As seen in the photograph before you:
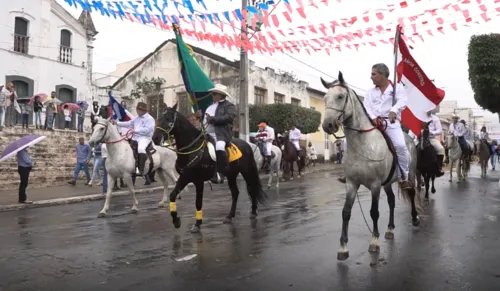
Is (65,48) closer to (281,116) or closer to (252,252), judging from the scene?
(281,116)

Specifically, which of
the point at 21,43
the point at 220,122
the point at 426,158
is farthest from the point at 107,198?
the point at 21,43

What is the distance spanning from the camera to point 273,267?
5.30m

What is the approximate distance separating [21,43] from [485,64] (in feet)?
79.6

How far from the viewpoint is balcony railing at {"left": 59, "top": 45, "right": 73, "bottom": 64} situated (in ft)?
92.0

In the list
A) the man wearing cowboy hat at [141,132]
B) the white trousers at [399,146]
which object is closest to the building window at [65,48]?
the man wearing cowboy hat at [141,132]

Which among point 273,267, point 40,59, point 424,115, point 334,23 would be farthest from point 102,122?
point 40,59

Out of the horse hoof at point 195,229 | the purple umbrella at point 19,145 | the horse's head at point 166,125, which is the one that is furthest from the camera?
the purple umbrella at point 19,145

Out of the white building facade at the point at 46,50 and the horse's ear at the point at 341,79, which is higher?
the white building facade at the point at 46,50

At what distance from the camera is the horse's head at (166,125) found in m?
7.33

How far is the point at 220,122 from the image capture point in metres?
7.94

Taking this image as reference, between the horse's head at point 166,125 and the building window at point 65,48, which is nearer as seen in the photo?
the horse's head at point 166,125

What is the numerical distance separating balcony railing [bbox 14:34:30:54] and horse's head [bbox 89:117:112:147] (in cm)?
1928

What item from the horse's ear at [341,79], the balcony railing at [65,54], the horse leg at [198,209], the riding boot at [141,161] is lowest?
the horse leg at [198,209]

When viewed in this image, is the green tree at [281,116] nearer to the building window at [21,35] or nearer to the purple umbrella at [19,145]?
the building window at [21,35]
